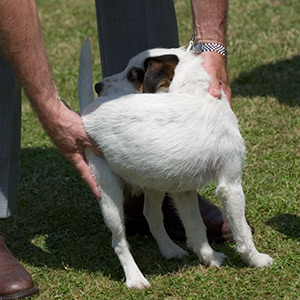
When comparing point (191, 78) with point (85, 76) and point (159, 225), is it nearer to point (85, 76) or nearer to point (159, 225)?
point (85, 76)

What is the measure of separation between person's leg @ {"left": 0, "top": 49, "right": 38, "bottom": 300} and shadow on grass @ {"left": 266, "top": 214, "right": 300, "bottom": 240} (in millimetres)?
1425

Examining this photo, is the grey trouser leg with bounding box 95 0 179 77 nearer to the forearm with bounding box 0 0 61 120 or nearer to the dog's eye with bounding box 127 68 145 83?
the dog's eye with bounding box 127 68 145 83

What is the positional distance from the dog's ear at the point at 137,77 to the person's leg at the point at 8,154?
0.63 m

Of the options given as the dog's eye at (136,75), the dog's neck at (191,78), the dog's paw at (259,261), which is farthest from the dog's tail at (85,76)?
the dog's paw at (259,261)

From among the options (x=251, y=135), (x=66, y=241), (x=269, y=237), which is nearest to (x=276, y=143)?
(x=251, y=135)

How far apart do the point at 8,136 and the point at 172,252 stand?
1.12 m

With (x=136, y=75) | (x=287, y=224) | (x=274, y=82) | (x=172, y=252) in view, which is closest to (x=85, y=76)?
(x=136, y=75)

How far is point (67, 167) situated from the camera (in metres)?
5.23

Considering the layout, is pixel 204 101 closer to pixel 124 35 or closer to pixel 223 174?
pixel 223 174

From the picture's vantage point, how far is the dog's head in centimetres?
350

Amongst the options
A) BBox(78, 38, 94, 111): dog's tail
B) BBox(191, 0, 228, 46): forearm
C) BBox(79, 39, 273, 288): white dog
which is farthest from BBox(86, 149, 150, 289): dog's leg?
BBox(191, 0, 228, 46): forearm

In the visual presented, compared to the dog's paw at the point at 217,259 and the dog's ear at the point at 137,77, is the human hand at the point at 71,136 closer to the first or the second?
the dog's ear at the point at 137,77

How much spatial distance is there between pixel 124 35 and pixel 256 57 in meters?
3.22

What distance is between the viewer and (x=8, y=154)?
3852 millimetres
